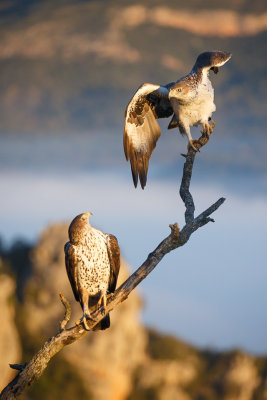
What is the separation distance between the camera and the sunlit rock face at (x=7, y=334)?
26.2 meters

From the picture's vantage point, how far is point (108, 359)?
2642 centimetres

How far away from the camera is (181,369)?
28031 mm

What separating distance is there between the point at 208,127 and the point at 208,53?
119 centimetres

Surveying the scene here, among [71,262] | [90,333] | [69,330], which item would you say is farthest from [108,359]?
[69,330]

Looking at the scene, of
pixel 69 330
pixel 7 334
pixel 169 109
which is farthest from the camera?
pixel 7 334

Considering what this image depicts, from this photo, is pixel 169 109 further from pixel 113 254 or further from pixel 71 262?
pixel 71 262

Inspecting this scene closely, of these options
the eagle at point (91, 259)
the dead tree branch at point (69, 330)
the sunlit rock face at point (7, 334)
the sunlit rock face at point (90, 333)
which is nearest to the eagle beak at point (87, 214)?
the eagle at point (91, 259)

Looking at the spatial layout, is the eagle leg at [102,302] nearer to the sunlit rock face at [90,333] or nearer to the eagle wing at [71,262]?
the eagle wing at [71,262]

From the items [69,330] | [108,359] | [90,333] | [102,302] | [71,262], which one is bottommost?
[108,359]

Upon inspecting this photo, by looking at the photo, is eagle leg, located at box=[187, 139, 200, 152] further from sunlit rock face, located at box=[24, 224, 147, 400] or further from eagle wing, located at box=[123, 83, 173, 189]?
sunlit rock face, located at box=[24, 224, 147, 400]

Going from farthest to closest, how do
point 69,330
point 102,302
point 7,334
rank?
point 7,334
point 102,302
point 69,330

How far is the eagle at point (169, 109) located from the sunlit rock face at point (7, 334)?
1737 cm

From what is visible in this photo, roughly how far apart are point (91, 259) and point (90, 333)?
1820 cm

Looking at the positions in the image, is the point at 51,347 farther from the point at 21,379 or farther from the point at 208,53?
the point at 208,53
